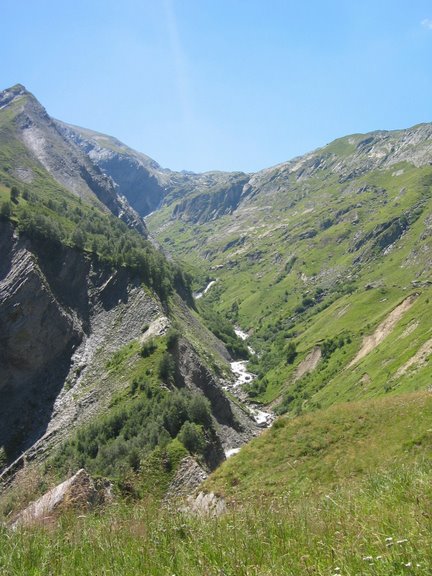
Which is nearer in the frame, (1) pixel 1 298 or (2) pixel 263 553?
(2) pixel 263 553

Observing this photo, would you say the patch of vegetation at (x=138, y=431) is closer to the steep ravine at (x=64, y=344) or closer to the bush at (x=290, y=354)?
the steep ravine at (x=64, y=344)

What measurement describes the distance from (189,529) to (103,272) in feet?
356

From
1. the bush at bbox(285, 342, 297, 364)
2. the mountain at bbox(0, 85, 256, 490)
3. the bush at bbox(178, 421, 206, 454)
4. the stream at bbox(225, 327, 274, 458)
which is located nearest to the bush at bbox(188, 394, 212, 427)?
the mountain at bbox(0, 85, 256, 490)

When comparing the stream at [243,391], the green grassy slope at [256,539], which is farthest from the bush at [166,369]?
the green grassy slope at [256,539]

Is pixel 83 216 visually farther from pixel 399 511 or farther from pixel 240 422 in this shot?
pixel 399 511

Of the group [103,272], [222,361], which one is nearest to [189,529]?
[103,272]

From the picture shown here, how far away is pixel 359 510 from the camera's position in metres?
9.85

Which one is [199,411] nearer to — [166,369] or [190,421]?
[190,421]

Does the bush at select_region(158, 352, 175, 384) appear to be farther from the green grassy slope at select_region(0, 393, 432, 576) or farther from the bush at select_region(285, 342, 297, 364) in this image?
the bush at select_region(285, 342, 297, 364)

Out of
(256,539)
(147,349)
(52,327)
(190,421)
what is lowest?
(190,421)

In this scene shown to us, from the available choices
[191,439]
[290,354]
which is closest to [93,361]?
[191,439]

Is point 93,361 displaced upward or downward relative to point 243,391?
upward

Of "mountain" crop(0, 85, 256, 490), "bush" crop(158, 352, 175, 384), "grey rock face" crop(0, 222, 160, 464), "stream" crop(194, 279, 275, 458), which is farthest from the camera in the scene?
"stream" crop(194, 279, 275, 458)

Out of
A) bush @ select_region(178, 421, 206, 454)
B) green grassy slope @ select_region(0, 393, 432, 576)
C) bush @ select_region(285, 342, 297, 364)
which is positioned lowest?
bush @ select_region(285, 342, 297, 364)
